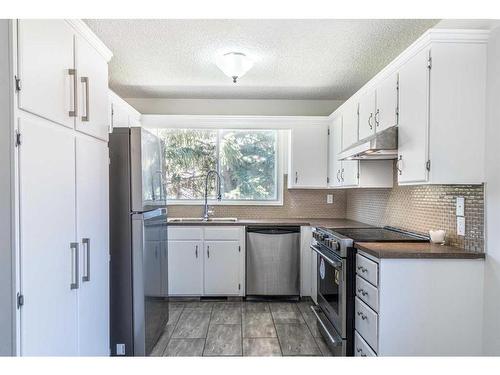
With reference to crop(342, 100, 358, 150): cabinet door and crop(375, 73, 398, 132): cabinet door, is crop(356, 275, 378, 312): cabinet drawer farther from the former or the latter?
crop(342, 100, 358, 150): cabinet door

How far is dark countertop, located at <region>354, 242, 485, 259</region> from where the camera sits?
190 cm

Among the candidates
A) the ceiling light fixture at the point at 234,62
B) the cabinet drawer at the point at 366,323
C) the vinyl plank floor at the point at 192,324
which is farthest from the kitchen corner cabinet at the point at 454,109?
the vinyl plank floor at the point at 192,324

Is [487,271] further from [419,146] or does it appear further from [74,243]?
[74,243]

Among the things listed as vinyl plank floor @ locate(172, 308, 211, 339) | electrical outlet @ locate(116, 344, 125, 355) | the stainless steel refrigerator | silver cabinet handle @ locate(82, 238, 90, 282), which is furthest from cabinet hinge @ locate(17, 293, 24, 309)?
vinyl plank floor @ locate(172, 308, 211, 339)

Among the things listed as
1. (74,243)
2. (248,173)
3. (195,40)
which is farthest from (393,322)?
(248,173)

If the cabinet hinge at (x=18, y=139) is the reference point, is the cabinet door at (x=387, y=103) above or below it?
above

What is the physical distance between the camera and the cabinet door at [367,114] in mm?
2756

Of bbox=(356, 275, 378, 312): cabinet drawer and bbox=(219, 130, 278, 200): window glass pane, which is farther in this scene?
bbox=(219, 130, 278, 200): window glass pane

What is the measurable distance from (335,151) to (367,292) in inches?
81.6

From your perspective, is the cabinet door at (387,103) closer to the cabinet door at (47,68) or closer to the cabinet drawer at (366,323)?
the cabinet drawer at (366,323)

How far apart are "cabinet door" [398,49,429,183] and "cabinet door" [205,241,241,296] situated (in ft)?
7.18

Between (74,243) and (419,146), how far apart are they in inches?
78.8

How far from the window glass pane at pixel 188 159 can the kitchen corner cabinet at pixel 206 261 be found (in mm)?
752

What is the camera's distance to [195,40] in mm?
2582
